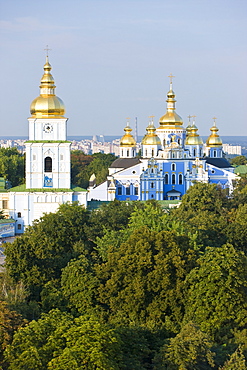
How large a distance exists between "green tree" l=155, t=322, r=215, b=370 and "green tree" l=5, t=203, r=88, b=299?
6315mm

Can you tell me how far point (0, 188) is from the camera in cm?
4397

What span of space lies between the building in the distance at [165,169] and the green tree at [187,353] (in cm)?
3406

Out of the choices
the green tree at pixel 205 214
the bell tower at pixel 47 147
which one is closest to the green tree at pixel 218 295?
the green tree at pixel 205 214

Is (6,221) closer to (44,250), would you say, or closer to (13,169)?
(44,250)

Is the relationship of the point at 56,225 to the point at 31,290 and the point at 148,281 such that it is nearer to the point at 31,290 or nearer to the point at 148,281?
the point at 31,290

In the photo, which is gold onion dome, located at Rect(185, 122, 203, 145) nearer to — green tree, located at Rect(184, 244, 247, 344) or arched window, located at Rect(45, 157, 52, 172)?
arched window, located at Rect(45, 157, 52, 172)

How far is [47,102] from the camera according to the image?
135 feet

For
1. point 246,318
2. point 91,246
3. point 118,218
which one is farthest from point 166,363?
point 118,218

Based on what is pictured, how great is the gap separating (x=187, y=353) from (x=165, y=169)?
3669 centimetres

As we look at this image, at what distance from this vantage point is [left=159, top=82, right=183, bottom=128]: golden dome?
194 ft

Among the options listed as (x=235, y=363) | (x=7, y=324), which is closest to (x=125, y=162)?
(x=7, y=324)

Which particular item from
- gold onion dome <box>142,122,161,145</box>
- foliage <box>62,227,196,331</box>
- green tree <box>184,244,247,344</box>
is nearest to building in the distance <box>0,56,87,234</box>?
foliage <box>62,227,196,331</box>

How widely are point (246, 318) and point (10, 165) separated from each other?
125 feet

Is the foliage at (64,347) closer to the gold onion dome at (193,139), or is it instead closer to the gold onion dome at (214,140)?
the gold onion dome at (193,139)
